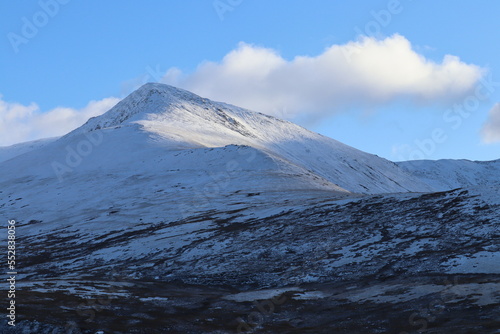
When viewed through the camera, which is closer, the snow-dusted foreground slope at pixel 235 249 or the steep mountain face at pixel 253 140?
the snow-dusted foreground slope at pixel 235 249

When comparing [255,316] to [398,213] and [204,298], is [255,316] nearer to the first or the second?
[204,298]

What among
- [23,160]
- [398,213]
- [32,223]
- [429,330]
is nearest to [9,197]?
[32,223]

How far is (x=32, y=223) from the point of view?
8838 centimetres

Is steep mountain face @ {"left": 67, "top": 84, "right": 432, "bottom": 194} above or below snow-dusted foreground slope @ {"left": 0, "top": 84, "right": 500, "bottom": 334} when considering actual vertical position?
above

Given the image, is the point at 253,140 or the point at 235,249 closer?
the point at 235,249

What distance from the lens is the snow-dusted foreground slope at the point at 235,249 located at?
31.3 m

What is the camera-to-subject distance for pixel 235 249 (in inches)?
2201

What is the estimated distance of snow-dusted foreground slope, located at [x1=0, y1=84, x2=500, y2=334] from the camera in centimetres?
3133

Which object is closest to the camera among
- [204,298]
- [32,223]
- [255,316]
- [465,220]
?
[255,316]

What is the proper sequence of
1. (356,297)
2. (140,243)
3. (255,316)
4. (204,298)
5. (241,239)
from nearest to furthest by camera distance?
(255,316), (356,297), (204,298), (241,239), (140,243)

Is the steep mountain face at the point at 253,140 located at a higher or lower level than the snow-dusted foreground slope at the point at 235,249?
higher

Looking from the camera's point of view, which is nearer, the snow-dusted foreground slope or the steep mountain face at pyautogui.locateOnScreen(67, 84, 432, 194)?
the snow-dusted foreground slope

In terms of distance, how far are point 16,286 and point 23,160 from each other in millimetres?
105822

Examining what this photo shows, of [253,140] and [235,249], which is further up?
[253,140]
